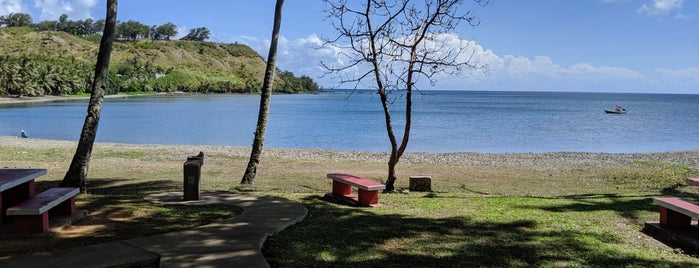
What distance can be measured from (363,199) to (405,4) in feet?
16.5

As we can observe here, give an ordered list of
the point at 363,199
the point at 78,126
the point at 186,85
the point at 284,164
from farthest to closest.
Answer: the point at 186,85, the point at 78,126, the point at 284,164, the point at 363,199

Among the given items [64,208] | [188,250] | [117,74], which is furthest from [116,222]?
[117,74]

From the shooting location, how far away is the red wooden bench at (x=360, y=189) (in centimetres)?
854

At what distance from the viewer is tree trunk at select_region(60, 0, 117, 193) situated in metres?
9.85

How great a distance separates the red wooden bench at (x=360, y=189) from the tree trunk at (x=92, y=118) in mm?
4420

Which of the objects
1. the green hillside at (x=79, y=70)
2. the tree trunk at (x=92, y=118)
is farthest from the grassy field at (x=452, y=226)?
the green hillside at (x=79, y=70)

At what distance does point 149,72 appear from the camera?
523 ft

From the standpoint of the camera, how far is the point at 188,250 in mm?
5297

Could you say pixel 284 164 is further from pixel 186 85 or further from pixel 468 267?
pixel 186 85

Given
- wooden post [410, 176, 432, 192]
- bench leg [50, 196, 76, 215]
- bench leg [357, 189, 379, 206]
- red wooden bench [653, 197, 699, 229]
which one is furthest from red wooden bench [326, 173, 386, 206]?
bench leg [50, 196, 76, 215]

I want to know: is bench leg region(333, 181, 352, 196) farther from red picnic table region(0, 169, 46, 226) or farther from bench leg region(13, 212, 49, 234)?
bench leg region(13, 212, 49, 234)

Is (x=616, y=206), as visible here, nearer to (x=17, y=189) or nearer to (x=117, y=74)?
(x=17, y=189)

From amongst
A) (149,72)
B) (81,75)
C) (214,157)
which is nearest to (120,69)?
(149,72)

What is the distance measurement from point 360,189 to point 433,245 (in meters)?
3.11
